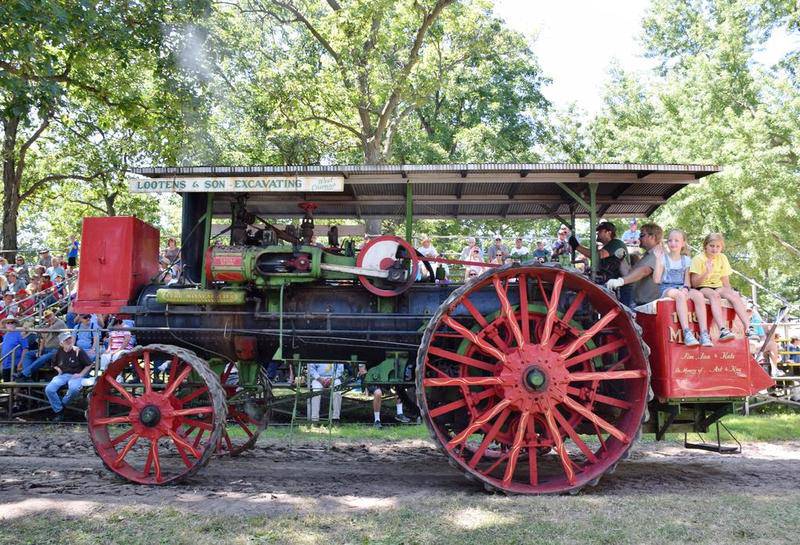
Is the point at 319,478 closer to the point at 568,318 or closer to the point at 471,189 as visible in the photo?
the point at 568,318

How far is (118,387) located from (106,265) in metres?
1.38

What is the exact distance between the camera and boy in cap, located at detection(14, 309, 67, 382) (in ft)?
37.2

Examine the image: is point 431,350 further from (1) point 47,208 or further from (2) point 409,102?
(1) point 47,208

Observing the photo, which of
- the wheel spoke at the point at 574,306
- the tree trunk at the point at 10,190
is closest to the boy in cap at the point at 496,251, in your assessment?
the wheel spoke at the point at 574,306

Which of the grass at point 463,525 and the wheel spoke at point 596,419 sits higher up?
the wheel spoke at point 596,419

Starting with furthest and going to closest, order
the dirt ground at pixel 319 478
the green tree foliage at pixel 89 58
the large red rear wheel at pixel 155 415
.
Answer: the green tree foliage at pixel 89 58 → the large red rear wheel at pixel 155 415 → the dirt ground at pixel 319 478

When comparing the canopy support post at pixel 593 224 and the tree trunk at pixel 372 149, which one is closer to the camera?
the canopy support post at pixel 593 224

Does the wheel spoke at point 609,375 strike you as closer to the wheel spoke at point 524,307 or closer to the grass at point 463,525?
the wheel spoke at point 524,307

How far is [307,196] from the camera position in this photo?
24.2 ft

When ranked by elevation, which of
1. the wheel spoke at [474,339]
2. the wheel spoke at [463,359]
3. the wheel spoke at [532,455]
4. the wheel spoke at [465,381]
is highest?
the wheel spoke at [474,339]

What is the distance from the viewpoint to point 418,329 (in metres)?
6.64

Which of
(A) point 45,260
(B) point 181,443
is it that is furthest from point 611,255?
(A) point 45,260

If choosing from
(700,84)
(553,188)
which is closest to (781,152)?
(700,84)

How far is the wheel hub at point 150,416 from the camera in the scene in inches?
246
